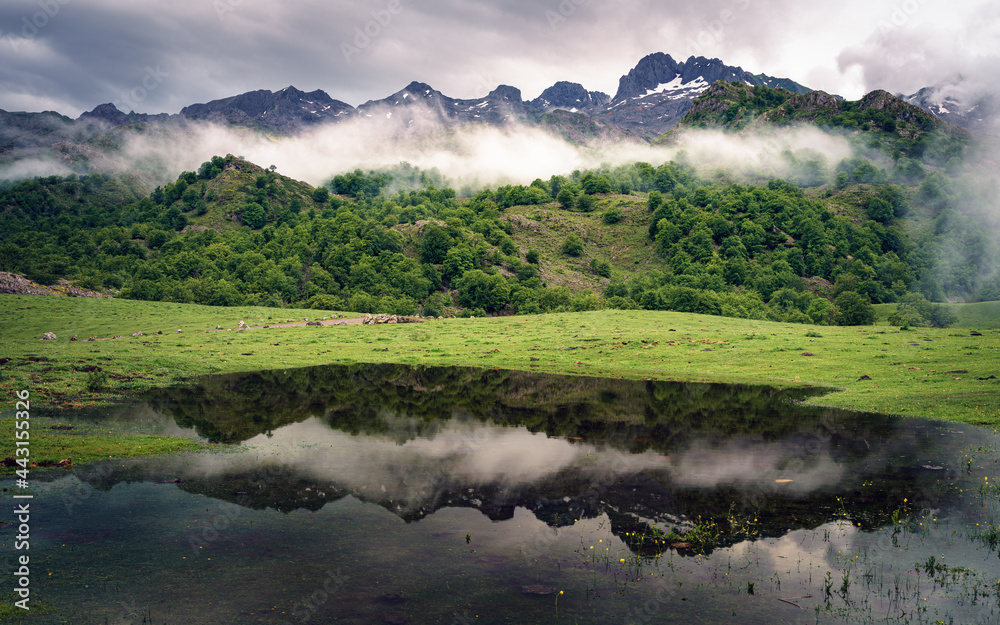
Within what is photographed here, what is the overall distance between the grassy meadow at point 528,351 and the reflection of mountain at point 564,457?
5.62m

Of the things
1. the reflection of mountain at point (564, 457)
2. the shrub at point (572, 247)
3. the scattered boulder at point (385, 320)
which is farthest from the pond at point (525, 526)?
the shrub at point (572, 247)

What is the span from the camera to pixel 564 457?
20.3 metres

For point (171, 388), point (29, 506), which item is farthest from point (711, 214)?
point (29, 506)

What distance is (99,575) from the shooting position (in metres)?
11.0

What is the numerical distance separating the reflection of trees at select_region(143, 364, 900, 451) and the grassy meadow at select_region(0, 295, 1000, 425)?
3850mm

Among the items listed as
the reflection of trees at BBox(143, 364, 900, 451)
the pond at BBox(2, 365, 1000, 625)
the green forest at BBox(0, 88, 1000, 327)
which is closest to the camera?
the pond at BBox(2, 365, 1000, 625)

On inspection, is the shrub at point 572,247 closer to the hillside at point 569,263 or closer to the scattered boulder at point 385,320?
the hillside at point 569,263

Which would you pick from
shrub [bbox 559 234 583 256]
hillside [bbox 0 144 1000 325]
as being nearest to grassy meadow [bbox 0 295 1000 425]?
hillside [bbox 0 144 1000 325]

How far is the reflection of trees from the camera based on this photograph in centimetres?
2444

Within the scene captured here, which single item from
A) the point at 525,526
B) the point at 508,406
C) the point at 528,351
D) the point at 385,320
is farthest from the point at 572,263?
the point at 525,526

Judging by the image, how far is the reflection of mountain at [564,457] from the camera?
50.6 ft

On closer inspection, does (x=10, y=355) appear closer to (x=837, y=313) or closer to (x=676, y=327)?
(x=676, y=327)

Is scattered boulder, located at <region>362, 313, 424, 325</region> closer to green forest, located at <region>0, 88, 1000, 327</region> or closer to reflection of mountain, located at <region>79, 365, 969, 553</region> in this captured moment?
green forest, located at <region>0, 88, 1000, 327</region>

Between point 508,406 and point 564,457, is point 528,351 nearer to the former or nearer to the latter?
point 508,406
